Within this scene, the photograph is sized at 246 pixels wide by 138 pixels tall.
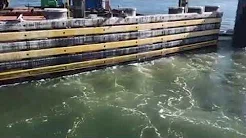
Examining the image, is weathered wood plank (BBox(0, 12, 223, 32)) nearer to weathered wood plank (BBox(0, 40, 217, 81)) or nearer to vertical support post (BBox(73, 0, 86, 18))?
vertical support post (BBox(73, 0, 86, 18))

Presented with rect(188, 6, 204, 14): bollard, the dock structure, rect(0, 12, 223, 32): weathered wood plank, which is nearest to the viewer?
rect(0, 12, 223, 32): weathered wood plank

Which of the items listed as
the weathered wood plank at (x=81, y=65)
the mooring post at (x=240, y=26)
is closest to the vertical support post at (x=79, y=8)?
the weathered wood plank at (x=81, y=65)

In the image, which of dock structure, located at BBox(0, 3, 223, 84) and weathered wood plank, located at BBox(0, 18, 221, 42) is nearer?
weathered wood plank, located at BBox(0, 18, 221, 42)

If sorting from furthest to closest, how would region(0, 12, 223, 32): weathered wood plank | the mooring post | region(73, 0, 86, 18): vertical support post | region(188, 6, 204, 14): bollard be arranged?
1. the mooring post
2. region(188, 6, 204, 14): bollard
3. region(73, 0, 86, 18): vertical support post
4. region(0, 12, 223, 32): weathered wood plank

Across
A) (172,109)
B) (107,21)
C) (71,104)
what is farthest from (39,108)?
(107,21)

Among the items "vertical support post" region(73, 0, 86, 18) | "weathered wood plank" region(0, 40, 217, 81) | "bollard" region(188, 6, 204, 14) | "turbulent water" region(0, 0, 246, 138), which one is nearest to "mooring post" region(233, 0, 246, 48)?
"bollard" region(188, 6, 204, 14)

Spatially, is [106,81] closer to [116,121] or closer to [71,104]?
[71,104]

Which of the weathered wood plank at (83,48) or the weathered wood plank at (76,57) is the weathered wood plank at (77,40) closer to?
the weathered wood plank at (83,48)
